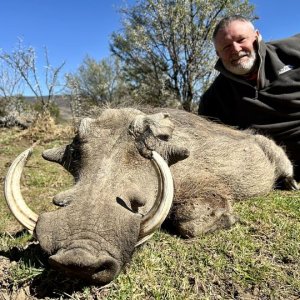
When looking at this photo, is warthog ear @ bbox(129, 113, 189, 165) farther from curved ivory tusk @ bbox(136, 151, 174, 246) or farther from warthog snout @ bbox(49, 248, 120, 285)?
warthog snout @ bbox(49, 248, 120, 285)

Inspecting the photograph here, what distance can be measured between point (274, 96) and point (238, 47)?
25.9 inches

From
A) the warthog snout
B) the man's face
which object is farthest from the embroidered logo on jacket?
the warthog snout

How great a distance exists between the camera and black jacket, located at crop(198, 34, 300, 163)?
14.8ft

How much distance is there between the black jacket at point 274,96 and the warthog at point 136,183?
0.23 meters

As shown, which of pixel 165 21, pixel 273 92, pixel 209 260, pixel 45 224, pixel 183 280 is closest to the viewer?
pixel 45 224

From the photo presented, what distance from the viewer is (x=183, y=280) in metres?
2.47

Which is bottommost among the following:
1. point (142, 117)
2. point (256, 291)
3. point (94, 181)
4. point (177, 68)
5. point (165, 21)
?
point (256, 291)

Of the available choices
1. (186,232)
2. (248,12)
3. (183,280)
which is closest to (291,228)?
(186,232)

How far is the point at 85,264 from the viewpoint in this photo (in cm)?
202

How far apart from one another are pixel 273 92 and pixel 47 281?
10.1 feet

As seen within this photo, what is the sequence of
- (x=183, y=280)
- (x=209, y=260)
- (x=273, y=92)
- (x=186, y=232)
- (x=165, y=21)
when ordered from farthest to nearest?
(x=165, y=21) → (x=273, y=92) → (x=186, y=232) → (x=209, y=260) → (x=183, y=280)

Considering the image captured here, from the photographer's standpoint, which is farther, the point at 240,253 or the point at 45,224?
the point at 240,253

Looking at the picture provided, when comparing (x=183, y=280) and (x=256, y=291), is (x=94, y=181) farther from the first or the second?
(x=256, y=291)

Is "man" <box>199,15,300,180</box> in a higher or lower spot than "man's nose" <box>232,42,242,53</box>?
lower
